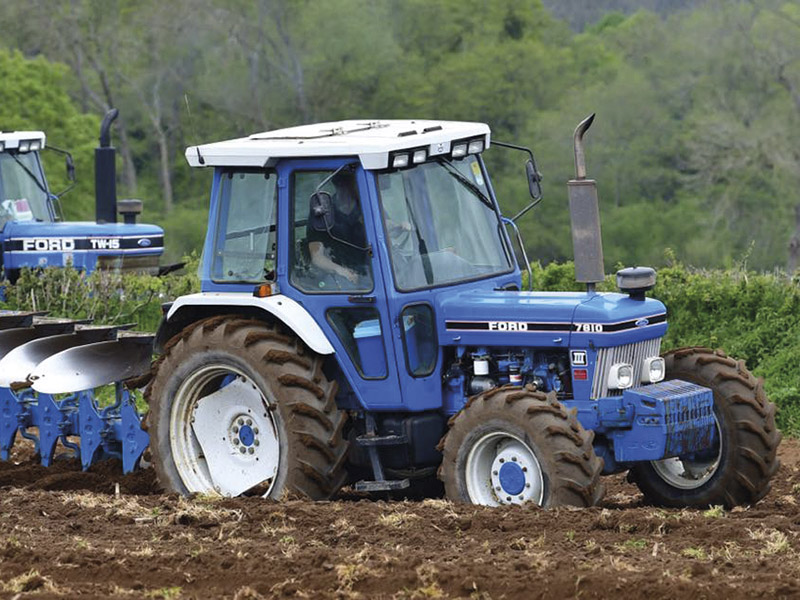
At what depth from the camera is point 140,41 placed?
61.7 m

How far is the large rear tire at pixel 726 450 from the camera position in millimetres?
9977

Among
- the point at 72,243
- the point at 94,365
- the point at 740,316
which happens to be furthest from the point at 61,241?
the point at 740,316

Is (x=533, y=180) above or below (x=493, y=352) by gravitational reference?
above

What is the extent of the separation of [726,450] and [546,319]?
4.56ft

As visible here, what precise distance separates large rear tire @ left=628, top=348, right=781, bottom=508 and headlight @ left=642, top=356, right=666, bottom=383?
17 centimetres

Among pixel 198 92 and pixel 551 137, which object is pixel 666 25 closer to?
pixel 551 137

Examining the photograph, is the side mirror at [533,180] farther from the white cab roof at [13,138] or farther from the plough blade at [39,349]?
the white cab roof at [13,138]

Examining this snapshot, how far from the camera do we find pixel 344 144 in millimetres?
10148

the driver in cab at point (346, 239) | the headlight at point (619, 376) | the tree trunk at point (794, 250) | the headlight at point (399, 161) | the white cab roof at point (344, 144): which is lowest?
the tree trunk at point (794, 250)

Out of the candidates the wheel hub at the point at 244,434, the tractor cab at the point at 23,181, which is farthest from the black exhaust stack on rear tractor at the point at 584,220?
the tractor cab at the point at 23,181

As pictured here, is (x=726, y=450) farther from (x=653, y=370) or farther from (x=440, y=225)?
(x=440, y=225)

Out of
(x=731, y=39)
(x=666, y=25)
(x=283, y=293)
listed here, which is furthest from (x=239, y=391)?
(x=666, y=25)

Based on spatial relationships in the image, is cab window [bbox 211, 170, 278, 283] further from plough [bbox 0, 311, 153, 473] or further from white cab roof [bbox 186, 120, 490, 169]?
plough [bbox 0, 311, 153, 473]

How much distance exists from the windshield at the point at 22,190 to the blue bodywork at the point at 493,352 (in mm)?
9765
